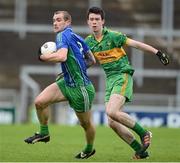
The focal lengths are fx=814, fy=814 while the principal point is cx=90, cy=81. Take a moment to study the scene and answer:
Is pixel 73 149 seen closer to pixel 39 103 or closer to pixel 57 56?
pixel 39 103

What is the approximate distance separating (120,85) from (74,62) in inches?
30.3

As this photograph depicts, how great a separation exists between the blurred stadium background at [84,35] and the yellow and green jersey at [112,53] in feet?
64.1

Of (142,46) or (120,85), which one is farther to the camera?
(120,85)

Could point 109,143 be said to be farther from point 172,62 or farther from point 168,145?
point 172,62

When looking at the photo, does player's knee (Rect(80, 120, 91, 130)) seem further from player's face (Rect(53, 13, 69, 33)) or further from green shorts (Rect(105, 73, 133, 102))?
player's face (Rect(53, 13, 69, 33))

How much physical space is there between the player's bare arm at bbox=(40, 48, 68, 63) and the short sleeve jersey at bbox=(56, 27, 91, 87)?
251mm

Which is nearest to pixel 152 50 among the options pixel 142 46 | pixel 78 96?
pixel 142 46

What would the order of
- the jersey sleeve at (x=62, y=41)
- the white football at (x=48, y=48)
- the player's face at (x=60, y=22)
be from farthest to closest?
the player's face at (x=60, y=22) < the jersey sleeve at (x=62, y=41) < the white football at (x=48, y=48)

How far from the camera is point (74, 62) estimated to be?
1205cm

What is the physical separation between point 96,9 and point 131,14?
2240 centimetres

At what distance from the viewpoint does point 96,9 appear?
1217 centimetres

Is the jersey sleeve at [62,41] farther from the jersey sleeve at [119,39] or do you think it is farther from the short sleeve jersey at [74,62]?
the jersey sleeve at [119,39]

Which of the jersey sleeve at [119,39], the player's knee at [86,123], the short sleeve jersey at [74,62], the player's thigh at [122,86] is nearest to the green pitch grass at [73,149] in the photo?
the player's knee at [86,123]

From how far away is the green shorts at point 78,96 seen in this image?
12.1m
